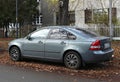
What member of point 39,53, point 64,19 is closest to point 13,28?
point 64,19

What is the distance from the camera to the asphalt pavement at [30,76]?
9.61 metres

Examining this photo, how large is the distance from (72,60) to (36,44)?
1.88 m

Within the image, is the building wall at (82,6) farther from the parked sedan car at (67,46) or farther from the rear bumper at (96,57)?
the rear bumper at (96,57)

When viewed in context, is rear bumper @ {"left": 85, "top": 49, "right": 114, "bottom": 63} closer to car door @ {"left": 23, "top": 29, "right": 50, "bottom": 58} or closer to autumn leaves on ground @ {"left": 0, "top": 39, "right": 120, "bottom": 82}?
autumn leaves on ground @ {"left": 0, "top": 39, "right": 120, "bottom": 82}

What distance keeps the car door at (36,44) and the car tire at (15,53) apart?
1.28ft

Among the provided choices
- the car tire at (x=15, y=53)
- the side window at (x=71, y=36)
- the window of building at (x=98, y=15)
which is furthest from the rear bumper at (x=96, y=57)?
the window of building at (x=98, y=15)

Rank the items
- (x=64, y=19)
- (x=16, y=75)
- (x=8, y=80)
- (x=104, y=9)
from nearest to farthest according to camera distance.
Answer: (x=8, y=80) < (x=16, y=75) < (x=64, y=19) < (x=104, y=9)

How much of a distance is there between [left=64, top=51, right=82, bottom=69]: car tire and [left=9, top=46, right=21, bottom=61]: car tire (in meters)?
2.53

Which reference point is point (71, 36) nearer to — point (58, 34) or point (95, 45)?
point (58, 34)

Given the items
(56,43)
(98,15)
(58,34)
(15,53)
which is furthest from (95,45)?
(98,15)

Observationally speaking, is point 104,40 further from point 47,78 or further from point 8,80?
point 8,80

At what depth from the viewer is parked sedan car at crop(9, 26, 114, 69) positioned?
36.7 feet

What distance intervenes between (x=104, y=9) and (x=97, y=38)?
19.9 m

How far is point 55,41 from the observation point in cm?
1206
